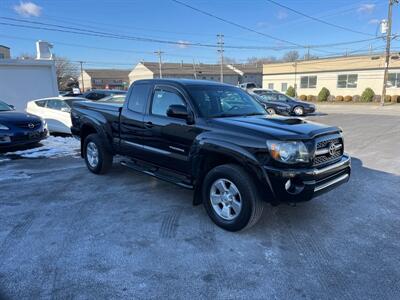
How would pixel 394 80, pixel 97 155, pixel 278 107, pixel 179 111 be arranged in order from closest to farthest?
pixel 179 111
pixel 97 155
pixel 278 107
pixel 394 80

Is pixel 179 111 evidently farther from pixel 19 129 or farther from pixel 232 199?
pixel 19 129

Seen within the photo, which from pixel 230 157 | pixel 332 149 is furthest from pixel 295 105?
pixel 230 157

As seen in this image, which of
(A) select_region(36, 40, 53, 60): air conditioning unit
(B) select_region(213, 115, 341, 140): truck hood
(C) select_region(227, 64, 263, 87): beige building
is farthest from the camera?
(C) select_region(227, 64, 263, 87): beige building

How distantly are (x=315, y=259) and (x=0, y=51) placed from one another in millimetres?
48753

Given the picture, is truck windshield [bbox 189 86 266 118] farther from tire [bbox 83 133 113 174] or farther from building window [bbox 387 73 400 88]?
building window [bbox 387 73 400 88]

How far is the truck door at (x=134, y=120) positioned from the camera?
5.05 m

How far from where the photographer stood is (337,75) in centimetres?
3559

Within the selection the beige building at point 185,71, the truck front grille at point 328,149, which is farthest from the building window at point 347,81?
the beige building at point 185,71

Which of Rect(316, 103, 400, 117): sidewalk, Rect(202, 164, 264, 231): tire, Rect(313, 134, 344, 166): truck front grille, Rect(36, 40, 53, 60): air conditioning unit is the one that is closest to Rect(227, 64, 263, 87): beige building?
Rect(316, 103, 400, 117): sidewalk

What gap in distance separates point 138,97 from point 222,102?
1.47m

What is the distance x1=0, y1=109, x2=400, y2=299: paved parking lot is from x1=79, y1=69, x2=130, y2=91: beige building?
283 feet

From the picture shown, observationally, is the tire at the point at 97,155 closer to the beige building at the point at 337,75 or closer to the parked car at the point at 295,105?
the parked car at the point at 295,105

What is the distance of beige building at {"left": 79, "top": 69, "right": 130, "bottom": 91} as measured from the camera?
88562 millimetres

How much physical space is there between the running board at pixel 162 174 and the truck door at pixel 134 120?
6.5 inches
